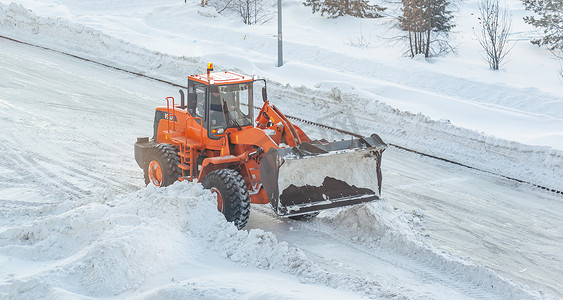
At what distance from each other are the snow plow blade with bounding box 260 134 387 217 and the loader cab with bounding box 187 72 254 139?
4.27 ft

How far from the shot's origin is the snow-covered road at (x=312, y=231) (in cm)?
849

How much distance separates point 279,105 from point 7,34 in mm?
12749

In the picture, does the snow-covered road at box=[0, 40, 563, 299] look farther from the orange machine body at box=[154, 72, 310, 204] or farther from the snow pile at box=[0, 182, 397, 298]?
the orange machine body at box=[154, 72, 310, 204]

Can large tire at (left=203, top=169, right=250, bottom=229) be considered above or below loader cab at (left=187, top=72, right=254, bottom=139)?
below

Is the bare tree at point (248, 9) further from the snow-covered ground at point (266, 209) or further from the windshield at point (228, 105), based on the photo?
the windshield at point (228, 105)

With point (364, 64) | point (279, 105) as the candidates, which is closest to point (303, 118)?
point (279, 105)

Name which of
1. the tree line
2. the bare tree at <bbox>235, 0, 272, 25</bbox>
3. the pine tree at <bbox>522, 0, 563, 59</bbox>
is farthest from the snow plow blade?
the bare tree at <bbox>235, 0, 272, 25</bbox>

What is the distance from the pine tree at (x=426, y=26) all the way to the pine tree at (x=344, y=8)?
5943 millimetres

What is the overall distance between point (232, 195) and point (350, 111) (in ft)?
28.6

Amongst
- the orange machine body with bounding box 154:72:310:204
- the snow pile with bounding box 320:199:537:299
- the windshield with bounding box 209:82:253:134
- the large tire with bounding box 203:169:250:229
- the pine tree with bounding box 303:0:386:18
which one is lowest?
the snow pile with bounding box 320:199:537:299

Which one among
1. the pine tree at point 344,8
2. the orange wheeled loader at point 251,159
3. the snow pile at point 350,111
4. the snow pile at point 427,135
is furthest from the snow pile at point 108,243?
the pine tree at point 344,8

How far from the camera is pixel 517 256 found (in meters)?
10.3

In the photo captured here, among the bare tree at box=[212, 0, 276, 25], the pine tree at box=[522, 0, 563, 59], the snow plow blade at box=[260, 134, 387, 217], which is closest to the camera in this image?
the snow plow blade at box=[260, 134, 387, 217]

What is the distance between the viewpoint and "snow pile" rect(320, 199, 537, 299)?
29.7 ft
